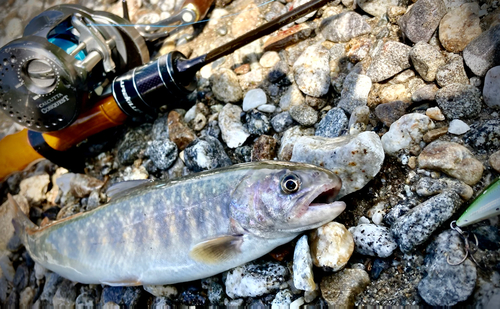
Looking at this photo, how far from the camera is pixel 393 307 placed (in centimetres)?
205

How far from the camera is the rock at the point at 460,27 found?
2566 millimetres

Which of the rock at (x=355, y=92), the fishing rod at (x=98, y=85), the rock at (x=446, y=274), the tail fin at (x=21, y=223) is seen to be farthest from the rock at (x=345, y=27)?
the tail fin at (x=21, y=223)

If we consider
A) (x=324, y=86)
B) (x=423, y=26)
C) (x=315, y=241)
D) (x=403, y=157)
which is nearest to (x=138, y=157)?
(x=324, y=86)

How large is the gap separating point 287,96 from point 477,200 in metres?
1.70

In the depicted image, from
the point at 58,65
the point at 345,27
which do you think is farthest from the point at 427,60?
the point at 58,65

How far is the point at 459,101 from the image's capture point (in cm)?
237

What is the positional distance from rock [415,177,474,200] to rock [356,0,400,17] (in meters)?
1.57

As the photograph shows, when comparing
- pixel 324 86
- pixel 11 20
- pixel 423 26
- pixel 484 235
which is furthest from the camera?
pixel 11 20

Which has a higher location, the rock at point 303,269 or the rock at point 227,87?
the rock at point 227,87

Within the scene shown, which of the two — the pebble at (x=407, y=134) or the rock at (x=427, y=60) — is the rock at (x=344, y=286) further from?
the rock at (x=427, y=60)

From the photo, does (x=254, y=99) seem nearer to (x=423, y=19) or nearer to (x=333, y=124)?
(x=333, y=124)

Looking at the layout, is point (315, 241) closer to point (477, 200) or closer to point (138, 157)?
point (477, 200)

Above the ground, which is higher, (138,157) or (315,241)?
(315,241)

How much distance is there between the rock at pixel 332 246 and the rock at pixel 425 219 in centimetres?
29
